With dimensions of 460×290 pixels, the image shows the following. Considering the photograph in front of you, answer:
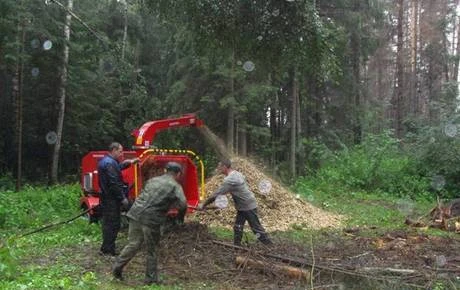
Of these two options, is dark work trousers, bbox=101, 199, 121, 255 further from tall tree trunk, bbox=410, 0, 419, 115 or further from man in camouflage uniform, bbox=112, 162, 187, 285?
tall tree trunk, bbox=410, 0, 419, 115

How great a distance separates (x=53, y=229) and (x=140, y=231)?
5.30 metres

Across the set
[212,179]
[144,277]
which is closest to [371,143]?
[212,179]

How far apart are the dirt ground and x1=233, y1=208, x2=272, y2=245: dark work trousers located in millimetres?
432

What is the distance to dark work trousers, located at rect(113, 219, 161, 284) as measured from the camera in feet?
27.0

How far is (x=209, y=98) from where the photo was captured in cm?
2398

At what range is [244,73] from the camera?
2308cm

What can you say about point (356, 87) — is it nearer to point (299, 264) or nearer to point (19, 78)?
point (19, 78)

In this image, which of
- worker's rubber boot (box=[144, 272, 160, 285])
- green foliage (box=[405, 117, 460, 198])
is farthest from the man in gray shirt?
green foliage (box=[405, 117, 460, 198])

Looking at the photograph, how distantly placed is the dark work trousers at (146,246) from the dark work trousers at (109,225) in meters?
1.67

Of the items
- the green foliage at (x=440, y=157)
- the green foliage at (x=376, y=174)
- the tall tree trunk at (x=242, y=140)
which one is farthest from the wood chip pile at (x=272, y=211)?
the tall tree trunk at (x=242, y=140)

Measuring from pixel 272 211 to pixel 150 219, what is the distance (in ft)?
22.2

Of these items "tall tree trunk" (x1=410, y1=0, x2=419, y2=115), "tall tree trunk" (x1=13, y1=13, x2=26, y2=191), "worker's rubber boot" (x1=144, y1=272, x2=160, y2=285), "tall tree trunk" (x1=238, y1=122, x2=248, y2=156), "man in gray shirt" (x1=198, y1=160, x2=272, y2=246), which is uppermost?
"tall tree trunk" (x1=410, y1=0, x2=419, y2=115)

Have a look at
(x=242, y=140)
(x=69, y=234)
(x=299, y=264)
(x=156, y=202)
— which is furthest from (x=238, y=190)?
(x=242, y=140)

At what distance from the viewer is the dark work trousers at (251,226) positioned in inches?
414
